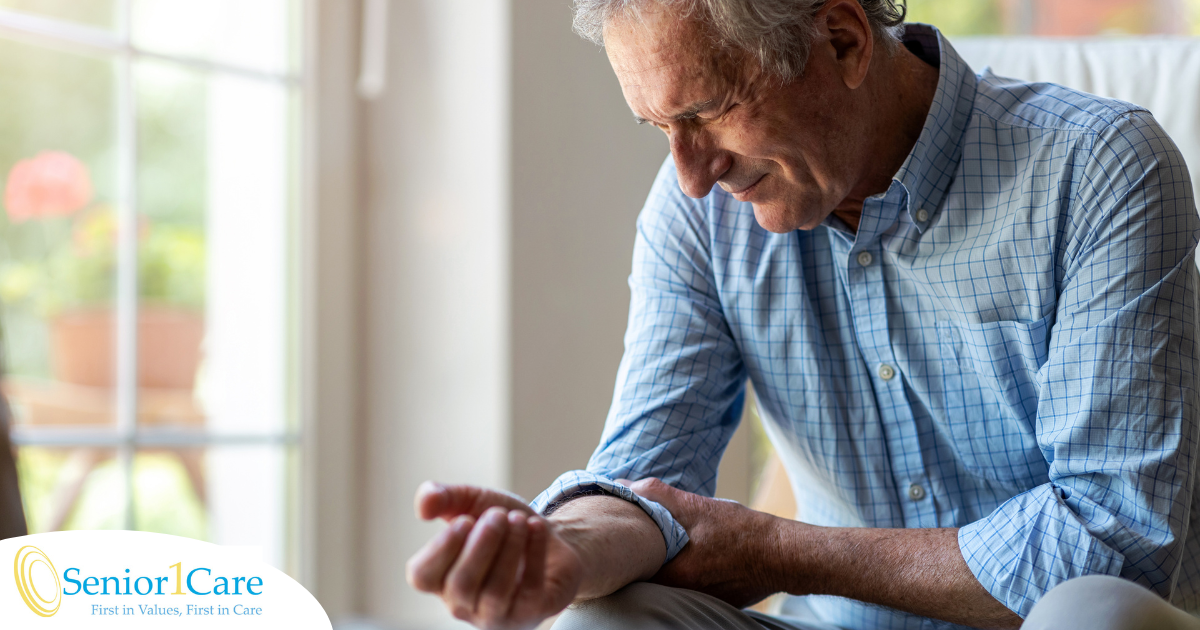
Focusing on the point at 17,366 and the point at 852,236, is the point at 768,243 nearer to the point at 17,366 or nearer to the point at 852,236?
the point at 852,236

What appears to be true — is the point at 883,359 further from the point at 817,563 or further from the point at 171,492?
the point at 171,492

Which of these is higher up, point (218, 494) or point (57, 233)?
point (57, 233)

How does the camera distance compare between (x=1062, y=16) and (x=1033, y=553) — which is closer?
(x=1033, y=553)

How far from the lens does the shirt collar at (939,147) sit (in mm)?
1058

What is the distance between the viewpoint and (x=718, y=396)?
1.17 meters

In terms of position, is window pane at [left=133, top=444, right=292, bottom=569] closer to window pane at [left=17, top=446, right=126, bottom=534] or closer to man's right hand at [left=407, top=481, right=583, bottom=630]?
window pane at [left=17, top=446, right=126, bottom=534]

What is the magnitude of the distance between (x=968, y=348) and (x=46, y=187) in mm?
1407

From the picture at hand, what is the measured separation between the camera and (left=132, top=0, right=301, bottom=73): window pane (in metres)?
1.69

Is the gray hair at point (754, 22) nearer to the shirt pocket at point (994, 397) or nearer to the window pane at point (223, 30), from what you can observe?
the shirt pocket at point (994, 397)

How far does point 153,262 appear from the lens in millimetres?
1691

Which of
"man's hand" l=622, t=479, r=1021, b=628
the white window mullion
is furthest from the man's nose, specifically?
the white window mullion

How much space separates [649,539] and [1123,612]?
0.39 m

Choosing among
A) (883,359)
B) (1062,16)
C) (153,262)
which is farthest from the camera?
(1062,16)

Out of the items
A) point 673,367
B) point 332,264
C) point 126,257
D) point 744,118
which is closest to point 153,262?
point 126,257
